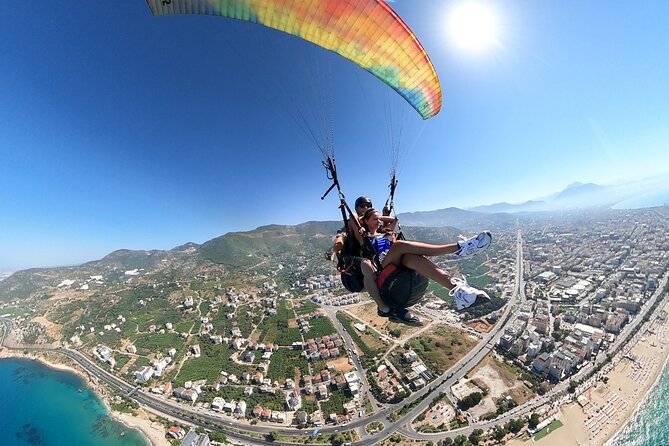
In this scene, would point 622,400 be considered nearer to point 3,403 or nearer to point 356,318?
point 356,318

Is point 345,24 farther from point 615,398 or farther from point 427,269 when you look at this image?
point 615,398

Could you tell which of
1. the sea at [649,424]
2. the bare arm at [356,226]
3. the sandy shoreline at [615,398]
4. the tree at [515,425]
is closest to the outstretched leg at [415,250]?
the bare arm at [356,226]

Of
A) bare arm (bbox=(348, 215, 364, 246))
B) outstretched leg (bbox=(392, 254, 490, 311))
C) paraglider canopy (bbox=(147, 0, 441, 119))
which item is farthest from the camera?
bare arm (bbox=(348, 215, 364, 246))

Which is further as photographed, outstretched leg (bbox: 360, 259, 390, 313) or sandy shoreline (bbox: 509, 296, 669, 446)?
sandy shoreline (bbox: 509, 296, 669, 446)

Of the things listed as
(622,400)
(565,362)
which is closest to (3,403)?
(565,362)

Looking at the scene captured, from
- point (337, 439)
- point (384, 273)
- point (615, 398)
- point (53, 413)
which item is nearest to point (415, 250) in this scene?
point (384, 273)

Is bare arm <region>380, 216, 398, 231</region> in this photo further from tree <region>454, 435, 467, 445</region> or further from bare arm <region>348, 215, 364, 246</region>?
tree <region>454, 435, 467, 445</region>

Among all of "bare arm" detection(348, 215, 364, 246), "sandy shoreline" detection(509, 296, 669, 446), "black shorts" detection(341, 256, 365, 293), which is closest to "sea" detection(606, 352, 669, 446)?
"sandy shoreline" detection(509, 296, 669, 446)
